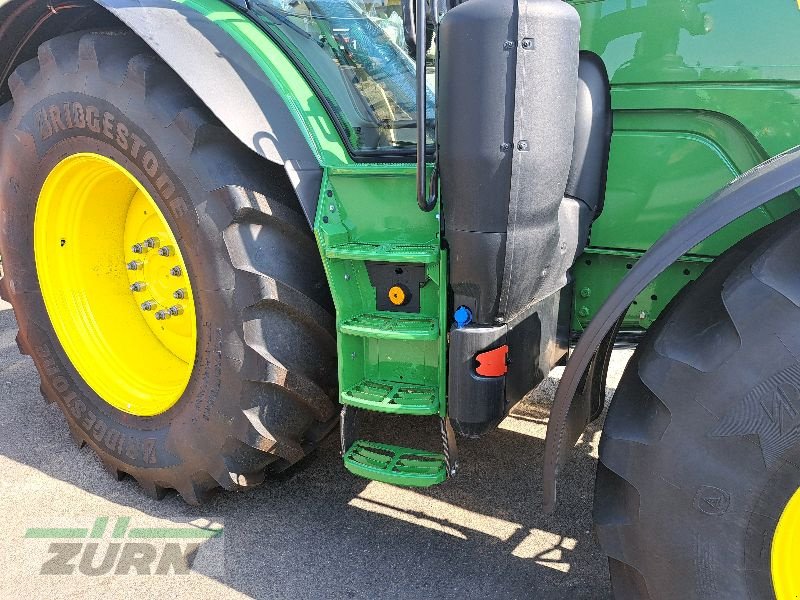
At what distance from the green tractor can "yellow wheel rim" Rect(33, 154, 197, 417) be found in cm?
1

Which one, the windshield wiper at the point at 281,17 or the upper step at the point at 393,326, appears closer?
the upper step at the point at 393,326

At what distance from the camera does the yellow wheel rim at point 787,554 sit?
52.5 inches

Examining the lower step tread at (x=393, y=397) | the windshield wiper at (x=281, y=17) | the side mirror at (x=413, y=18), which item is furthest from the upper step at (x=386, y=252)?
the windshield wiper at (x=281, y=17)

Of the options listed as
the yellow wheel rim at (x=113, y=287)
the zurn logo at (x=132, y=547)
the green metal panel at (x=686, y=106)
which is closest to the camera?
the green metal panel at (x=686, y=106)

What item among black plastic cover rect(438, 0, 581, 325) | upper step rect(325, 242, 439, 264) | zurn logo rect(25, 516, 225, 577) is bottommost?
zurn logo rect(25, 516, 225, 577)

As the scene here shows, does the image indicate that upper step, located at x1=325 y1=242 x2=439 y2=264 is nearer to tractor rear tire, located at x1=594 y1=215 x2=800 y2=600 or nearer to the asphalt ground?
tractor rear tire, located at x1=594 y1=215 x2=800 y2=600

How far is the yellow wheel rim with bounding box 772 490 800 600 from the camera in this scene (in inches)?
52.5

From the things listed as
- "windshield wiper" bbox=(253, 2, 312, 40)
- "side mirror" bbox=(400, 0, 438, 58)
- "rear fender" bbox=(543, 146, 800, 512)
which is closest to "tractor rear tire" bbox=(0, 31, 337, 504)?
"windshield wiper" bbox=(253, 2, 312, 40)

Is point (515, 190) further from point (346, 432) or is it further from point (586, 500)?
point (586, 500)

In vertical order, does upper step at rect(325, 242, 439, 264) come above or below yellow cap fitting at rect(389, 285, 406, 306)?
above

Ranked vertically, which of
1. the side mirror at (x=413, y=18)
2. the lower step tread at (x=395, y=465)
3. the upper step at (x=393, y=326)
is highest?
the side mirror at (x=413, y=18)

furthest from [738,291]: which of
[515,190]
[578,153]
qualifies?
[578,153]

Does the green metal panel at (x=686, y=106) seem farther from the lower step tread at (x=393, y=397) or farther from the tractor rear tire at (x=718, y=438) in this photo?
the lower step tread at (x=393, y=397)

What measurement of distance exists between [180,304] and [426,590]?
4.17ft
